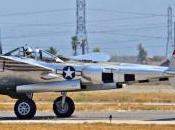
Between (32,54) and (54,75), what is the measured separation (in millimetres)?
1292

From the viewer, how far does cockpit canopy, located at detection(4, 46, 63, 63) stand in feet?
90.4

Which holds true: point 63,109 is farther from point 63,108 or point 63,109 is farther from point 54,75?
point 54,75

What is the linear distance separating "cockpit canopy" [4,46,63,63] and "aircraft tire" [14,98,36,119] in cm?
167

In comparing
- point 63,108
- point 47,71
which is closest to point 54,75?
point 47,71

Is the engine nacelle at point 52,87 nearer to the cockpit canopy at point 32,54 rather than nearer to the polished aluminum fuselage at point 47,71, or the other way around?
the polished aluminum fuselage at point 47,71

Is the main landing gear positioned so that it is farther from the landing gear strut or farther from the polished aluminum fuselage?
the polished aluminum fuselage

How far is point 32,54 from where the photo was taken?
2766 cm

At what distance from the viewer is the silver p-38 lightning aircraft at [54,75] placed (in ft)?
87.9

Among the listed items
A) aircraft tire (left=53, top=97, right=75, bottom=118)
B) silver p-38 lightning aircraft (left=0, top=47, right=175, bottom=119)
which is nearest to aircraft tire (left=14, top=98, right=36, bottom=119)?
silver p-38 lightning aircraft (left=0, top=47, right=175, bottom=119)

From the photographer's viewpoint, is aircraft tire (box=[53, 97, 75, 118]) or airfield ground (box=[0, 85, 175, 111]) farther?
airfield ground (box=[0, 85, 175, 111])

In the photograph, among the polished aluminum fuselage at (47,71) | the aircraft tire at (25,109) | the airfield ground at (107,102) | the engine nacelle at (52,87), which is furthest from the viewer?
the airfield ground at (107,102)

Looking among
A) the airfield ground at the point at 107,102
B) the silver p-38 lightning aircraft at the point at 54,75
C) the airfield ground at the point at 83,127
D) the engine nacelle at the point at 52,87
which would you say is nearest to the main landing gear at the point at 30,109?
the silver p-38 lightning aircraft at the point at 54,75

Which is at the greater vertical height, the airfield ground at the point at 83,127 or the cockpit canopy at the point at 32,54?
the cockpit canopy at the point at 32,54

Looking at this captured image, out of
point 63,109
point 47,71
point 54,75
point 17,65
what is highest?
point 17,65
